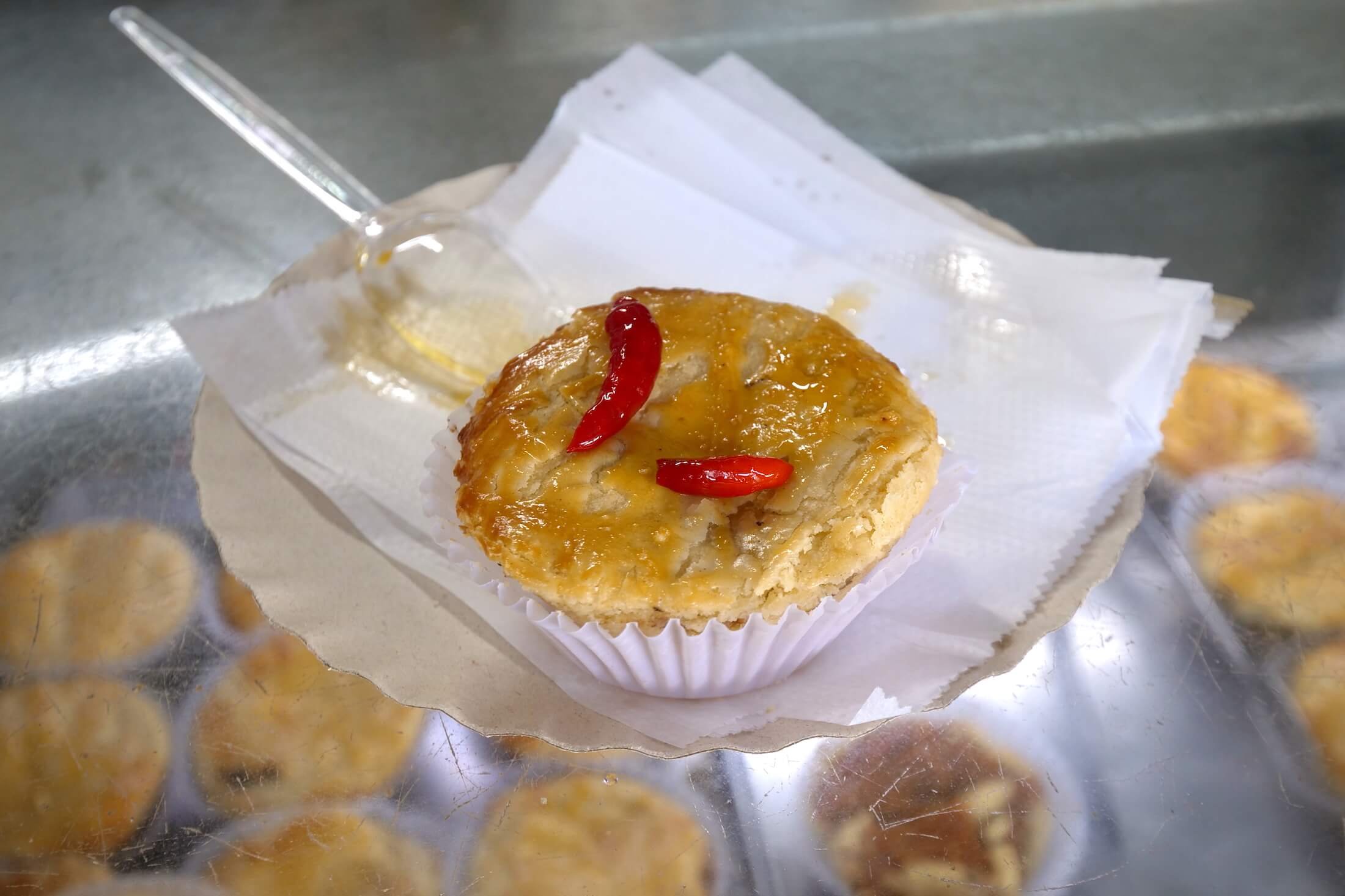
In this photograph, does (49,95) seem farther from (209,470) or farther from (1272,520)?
(1272,520)

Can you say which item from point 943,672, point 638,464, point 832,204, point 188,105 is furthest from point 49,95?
point 943,672

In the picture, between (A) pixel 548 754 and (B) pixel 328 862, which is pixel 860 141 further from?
(B) pixel 328 862

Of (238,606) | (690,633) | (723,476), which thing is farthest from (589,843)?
(238,606)

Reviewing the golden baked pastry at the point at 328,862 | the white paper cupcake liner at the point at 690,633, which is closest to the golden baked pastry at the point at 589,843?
the golden baked pastry at the point at 328,862

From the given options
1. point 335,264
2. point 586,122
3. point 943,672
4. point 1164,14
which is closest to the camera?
point 943,672

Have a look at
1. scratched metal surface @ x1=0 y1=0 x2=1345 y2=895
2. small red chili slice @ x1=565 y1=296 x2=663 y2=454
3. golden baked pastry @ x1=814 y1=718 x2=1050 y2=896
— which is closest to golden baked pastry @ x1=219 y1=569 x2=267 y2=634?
scratched metal surface @ x1=0 y1=0 x2=1345 y2=895

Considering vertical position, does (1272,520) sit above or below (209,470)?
above

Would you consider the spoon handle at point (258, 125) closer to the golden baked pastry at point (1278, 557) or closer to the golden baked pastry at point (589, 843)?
the golden baked pastry at point (589, 843)

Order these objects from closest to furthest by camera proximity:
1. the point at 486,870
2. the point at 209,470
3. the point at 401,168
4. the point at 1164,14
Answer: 1. the point at 486,870
2. the point at 209,470
3. the point at 401,168
4. the point at 1164,14
